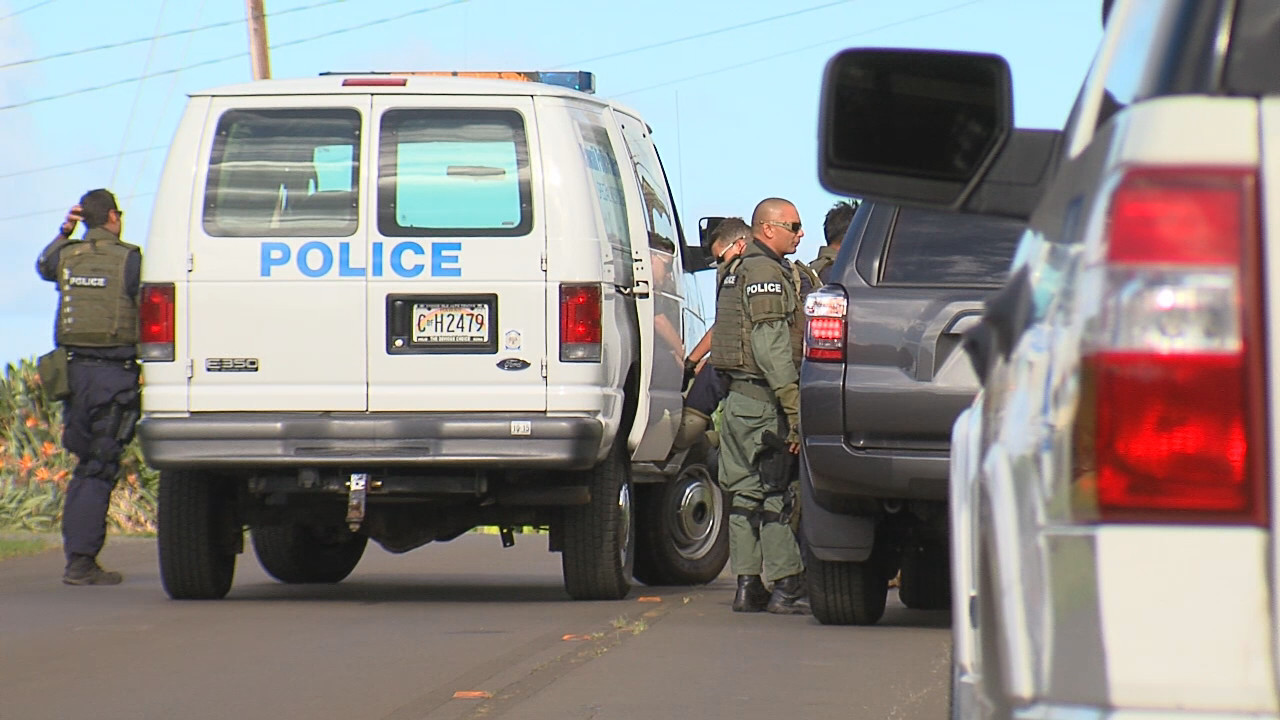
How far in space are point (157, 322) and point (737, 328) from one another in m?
2.50

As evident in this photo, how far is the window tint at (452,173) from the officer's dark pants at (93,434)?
2190 millimetres

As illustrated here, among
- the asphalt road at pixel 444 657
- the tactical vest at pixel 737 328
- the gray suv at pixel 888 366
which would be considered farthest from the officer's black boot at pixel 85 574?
the gray suv at pixel 888 366

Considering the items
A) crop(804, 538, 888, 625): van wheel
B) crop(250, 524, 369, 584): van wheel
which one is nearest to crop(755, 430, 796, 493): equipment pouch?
crop(804, 538, 888, 625): van wheel

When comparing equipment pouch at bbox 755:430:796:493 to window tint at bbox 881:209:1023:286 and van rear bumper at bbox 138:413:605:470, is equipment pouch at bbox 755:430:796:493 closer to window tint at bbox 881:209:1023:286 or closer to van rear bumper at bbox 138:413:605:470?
van rear bumper at bbox 138:413:605:470

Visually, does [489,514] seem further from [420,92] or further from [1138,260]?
[1138,260]

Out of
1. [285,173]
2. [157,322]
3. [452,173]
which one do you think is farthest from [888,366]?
[157,322]

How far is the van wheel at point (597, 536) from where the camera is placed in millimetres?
9758

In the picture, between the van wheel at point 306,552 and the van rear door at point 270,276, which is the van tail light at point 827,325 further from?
the van wheel at point 306,552

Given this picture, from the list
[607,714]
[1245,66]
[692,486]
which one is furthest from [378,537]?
[1245,66]

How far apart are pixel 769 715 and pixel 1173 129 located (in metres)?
4.41

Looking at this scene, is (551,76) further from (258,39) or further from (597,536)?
(258,39)

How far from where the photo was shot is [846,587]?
860 centimetres

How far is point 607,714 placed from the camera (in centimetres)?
620

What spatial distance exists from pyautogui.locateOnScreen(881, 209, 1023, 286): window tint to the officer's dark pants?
458 cm
